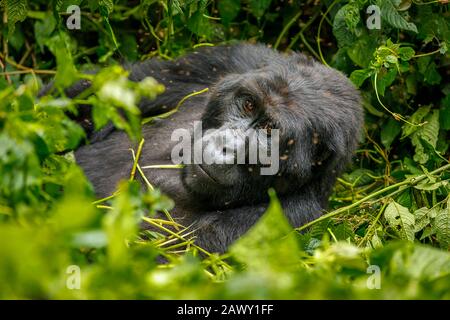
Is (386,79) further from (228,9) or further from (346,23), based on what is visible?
(228,9)

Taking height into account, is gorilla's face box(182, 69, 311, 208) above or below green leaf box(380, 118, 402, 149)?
below

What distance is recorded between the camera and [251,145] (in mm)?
3867

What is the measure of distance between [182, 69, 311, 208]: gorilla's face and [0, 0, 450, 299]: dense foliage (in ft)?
0.98

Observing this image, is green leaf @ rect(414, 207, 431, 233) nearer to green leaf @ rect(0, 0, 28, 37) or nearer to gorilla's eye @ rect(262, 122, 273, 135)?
gorilla's eye @ rect(262, 122, 273, 135)

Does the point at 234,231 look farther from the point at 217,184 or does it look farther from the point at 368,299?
the point at 368,299

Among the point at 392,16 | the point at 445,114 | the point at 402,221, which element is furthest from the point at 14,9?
the point at 445,114

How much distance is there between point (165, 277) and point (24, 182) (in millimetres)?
537

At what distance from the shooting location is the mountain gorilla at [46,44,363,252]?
12.8 ft

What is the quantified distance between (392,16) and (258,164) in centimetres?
135

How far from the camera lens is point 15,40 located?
548 centimetres

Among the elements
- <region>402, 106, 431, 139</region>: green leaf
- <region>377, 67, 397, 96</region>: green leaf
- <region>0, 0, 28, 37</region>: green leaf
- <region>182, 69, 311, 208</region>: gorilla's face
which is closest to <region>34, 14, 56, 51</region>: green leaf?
<region>0, 0, 28, 37</region>: green leaf

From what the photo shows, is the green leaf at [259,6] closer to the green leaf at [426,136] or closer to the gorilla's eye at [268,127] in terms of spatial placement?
the green leaf at [426,136]
